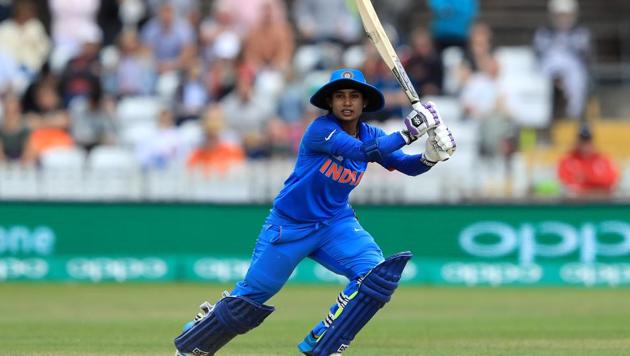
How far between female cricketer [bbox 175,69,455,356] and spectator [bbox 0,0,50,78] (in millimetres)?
11540

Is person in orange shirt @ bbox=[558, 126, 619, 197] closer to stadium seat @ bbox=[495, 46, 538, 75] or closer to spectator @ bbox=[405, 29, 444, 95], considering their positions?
spectator @ bbox=[405, 29, 444, 95]

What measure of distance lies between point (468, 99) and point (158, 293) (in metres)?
5.43

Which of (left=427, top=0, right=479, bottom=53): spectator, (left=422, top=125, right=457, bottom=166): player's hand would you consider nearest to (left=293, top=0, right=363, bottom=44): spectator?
(left=427, top=0, right=479, bottom=53): spectator

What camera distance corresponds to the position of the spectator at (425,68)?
58.7 ft

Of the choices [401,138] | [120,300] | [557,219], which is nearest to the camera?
[401,138]

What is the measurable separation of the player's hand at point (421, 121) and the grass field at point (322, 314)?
6.65 ft

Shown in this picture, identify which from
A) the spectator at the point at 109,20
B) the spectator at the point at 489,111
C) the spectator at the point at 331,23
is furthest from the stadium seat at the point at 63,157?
the spectator at the point at 489,111

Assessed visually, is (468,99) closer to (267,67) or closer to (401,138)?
(267,67)

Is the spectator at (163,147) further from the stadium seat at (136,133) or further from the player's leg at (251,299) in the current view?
the player's leg at (251,299)

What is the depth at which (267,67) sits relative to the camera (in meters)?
18.6

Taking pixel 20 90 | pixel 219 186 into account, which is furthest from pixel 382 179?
pixel 20 90

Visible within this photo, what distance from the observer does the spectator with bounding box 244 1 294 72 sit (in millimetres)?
18453

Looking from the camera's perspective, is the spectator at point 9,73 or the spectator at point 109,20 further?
the spectator at point 109,20

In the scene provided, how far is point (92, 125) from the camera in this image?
17.3 m
